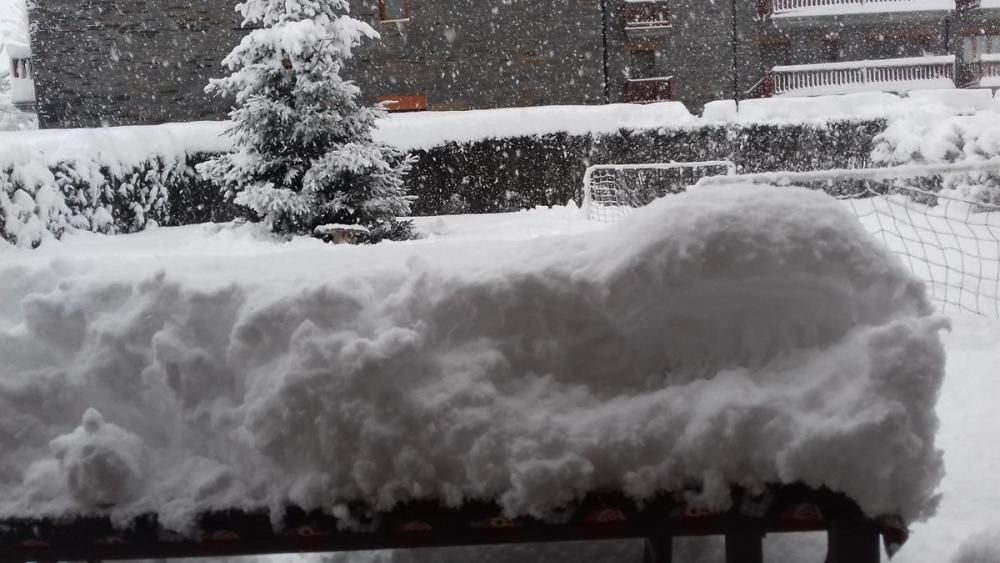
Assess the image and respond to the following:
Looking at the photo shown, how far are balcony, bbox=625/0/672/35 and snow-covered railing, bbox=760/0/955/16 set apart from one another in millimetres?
3193

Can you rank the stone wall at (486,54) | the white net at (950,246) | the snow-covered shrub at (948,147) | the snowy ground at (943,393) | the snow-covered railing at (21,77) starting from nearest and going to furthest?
the snowy ground at (943,393) → the white net at (950,246) → the snow-covered shrub at (948,147) → the stone wall at (486,54) → the snow-covered railing at (21,77)

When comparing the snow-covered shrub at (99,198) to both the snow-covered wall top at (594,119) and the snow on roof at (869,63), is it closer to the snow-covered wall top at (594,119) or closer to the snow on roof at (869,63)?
the snow-covered wall top at (594,119)

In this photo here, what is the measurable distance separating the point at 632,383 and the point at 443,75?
18554 mm

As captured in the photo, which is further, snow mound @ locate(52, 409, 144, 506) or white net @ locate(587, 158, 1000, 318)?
white net @ locate(587, 158, 1000, 318)

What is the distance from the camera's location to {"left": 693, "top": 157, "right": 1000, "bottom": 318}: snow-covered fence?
21.6 ft

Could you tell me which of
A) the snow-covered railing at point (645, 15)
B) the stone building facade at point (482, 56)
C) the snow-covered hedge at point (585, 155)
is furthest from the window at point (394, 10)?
the snow-covered hedge at point (585, 155)

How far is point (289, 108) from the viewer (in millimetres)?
11188

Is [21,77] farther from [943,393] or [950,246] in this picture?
[943,393]

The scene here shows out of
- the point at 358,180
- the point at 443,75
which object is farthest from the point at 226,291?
the point at 443,75

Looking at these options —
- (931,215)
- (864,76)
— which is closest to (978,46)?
(864,76)

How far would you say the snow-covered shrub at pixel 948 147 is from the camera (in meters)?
11.4

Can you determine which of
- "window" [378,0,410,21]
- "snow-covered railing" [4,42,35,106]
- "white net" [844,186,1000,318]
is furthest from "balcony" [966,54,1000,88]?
"snow-covered railing" [4,42,35,106]

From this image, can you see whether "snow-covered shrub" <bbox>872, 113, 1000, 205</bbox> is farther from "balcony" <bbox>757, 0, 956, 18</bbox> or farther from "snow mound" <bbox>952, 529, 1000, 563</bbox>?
"snow mound" <bbox>952, 529, 1000, 563</bbox>

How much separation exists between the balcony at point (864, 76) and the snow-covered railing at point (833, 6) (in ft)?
4.42
